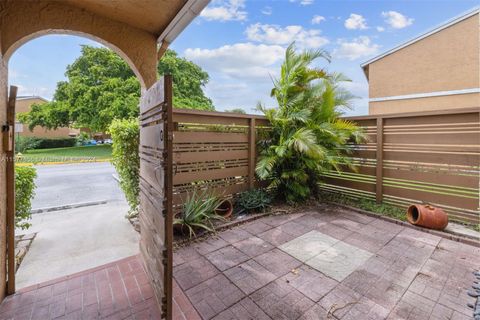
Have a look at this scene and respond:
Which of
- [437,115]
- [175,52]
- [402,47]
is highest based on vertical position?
[175,52]

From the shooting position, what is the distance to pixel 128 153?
12.6 ft

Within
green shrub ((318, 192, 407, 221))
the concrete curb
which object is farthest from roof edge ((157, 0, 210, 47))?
green shrub ((318, 192, 407, 221))

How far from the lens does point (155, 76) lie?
3154 millimetres

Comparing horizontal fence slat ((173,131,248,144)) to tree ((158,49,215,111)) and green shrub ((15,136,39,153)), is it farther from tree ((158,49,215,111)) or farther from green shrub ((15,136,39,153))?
green shrub ((15,136,39,153))

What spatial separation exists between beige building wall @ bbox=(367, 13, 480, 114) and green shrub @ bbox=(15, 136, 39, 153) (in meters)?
22.9

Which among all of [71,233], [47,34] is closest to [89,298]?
[71,233]

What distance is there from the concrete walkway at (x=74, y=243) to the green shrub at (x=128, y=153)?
638 mm

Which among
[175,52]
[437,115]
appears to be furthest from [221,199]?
[175,52]

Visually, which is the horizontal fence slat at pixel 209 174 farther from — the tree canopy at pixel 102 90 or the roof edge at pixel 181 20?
the tree canopy at pixel 102 90

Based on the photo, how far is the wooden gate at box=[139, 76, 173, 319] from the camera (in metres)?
1.61

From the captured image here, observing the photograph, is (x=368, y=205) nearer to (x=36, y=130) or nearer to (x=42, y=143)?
(x=42, y=143)

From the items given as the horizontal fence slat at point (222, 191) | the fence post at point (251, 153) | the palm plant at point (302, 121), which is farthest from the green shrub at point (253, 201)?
the palm plant at point (302, 121)

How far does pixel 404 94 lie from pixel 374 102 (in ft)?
4.60

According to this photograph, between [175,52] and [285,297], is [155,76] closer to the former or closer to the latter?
[285,297]
